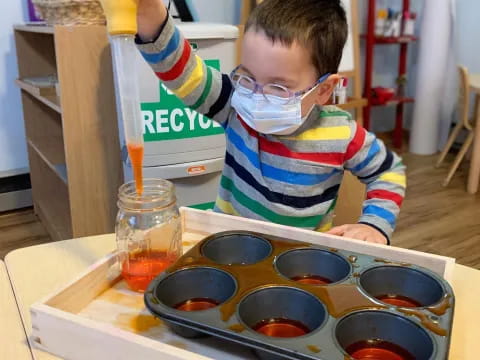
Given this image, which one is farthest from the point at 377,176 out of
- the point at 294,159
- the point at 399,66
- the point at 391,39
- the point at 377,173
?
the point at 399,66

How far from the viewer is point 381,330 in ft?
1.71

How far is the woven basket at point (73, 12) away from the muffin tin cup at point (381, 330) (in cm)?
124

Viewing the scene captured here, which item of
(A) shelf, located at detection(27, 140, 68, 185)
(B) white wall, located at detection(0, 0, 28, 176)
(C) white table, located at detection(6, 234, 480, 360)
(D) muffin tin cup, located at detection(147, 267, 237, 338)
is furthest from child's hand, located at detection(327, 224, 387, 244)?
(B) white wall, located at detection(0, 0, 28, 176)

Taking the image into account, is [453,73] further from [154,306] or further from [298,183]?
[154,306]

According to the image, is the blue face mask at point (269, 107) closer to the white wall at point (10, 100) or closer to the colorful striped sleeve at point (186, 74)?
the colorful striped sleeve at point (186, 74)

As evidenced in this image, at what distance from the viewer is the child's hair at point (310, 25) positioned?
0.79 m

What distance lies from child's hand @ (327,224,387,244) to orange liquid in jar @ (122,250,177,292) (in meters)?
0.24

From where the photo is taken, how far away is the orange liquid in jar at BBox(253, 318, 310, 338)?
54 cm

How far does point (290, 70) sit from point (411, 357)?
456 mm

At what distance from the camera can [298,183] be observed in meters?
0.88

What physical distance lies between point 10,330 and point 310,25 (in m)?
0.58

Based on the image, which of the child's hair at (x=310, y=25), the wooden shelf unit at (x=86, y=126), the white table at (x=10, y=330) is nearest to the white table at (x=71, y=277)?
the white table at (x=10, y=330)

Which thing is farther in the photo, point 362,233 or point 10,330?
point 362,233

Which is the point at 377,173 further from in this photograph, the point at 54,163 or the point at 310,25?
the point at 54,163
